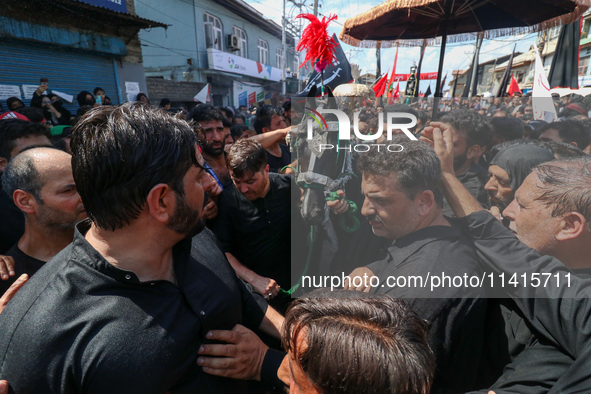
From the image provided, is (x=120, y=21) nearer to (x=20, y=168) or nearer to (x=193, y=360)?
(x=20, y=168)

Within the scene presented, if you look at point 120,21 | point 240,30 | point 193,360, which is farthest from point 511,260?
point 240,30

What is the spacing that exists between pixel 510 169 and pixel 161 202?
4.45 ft

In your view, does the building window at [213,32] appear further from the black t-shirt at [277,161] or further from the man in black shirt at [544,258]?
the man in black shirt at [544,258]

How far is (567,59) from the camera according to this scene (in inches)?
129

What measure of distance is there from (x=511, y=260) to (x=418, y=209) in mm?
409

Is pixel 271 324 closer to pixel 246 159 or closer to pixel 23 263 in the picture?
pixel 246 159

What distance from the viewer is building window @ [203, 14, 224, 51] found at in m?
18.0

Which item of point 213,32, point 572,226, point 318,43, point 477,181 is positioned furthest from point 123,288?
point 213,32

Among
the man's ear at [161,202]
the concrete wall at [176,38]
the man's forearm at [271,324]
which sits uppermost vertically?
the concrete wall at [176,38]

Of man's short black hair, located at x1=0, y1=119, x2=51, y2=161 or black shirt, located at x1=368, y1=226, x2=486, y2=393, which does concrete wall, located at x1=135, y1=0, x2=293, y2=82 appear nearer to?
man's short black hair, located at x1=0, y1=119, x2=51, y2=161

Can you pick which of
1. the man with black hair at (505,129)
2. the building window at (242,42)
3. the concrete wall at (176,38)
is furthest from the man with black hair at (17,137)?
the building window at (242,42)

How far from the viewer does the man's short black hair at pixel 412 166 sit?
1.33 metres

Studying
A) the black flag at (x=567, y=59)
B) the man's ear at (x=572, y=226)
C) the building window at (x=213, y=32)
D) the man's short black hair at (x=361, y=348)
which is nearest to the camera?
the man's short black hair at (x=361, y=348)

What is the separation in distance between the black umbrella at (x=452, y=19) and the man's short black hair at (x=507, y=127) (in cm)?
148
